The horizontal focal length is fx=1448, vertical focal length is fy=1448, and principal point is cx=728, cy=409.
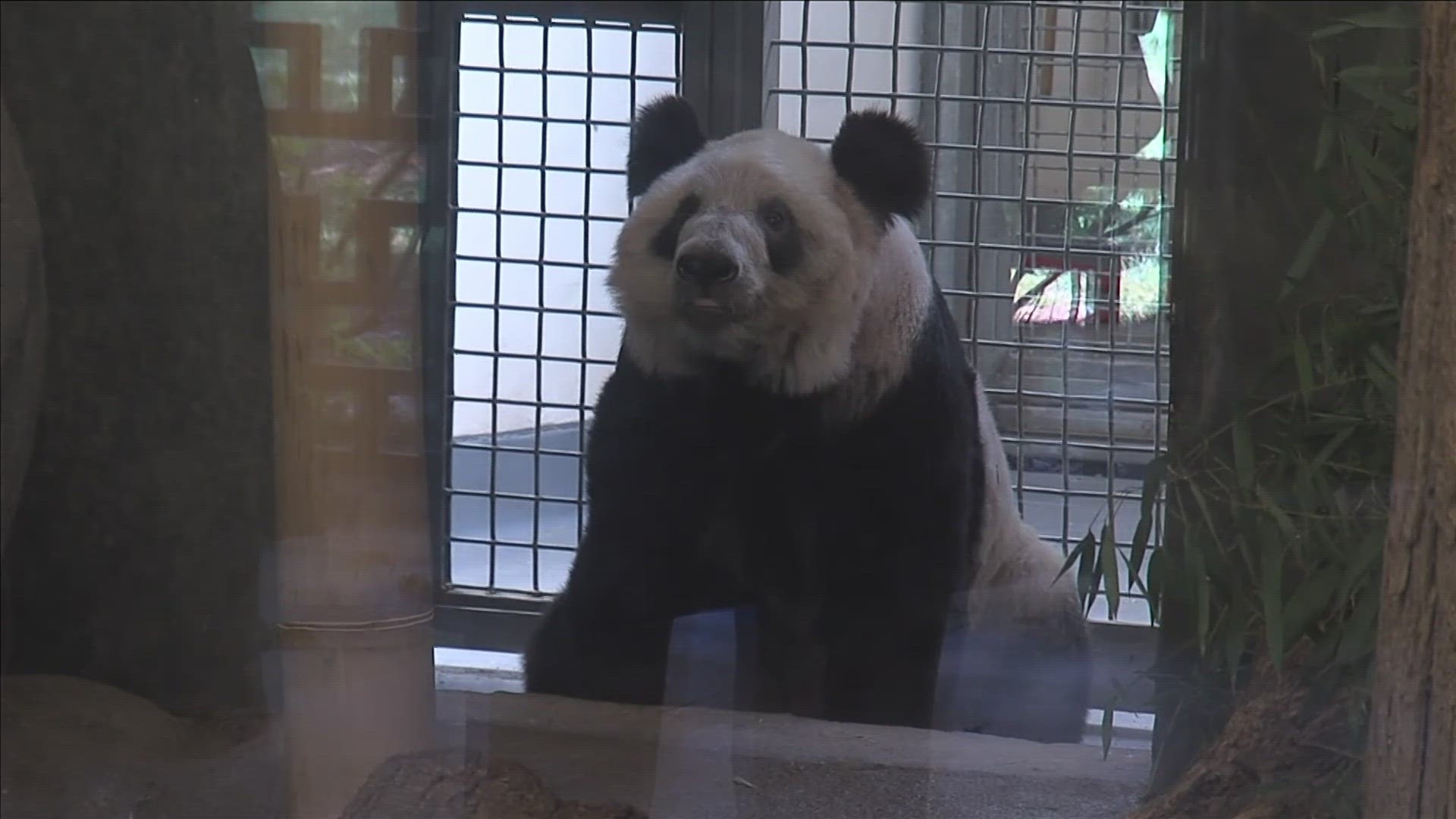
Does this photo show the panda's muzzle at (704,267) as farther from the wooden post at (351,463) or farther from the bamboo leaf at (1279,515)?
the bamboo leaf at (1279,515)

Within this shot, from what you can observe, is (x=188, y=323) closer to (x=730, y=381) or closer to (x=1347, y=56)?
(x=730, y=381)

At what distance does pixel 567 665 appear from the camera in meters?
1.84

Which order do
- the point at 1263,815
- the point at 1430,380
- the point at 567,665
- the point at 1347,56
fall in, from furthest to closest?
the point at 567,665, the point at 1347,56, the point at 1263,815, the point at 1430,380

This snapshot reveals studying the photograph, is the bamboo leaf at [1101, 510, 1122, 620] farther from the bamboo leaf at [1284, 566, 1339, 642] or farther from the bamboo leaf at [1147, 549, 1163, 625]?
the bamboo leaf at [1284, 566, 1339, 642]

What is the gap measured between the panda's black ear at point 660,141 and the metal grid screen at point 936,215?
0.02 m

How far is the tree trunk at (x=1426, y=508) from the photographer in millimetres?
1392

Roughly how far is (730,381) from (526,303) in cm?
26

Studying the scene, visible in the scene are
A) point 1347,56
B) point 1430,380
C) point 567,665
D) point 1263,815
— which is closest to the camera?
point 1430,380

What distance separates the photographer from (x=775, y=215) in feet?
5.86

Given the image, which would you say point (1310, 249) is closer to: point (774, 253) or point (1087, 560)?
point (1087, 560)

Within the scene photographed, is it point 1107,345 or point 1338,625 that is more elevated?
point 1107,345

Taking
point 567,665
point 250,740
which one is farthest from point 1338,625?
point 250,740

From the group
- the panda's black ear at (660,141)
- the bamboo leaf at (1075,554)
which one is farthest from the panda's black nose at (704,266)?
the bamboo leaf at (1075,554)

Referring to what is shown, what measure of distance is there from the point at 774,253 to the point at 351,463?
1.88ft
